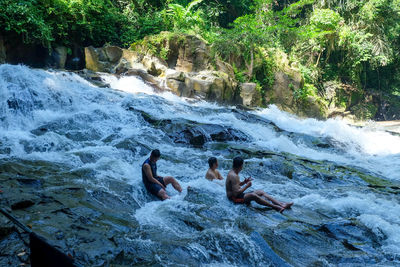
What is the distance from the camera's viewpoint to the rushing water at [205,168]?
360 cm

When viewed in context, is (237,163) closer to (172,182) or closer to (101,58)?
(172,182)

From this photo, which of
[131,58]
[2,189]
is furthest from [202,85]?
[2,189]

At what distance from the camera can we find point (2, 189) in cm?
393

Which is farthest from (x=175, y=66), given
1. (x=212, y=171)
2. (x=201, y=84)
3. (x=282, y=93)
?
(x=212, y=171)

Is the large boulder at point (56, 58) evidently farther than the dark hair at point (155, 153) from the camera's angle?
Yes

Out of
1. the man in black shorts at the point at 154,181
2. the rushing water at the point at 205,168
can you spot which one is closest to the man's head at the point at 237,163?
the rushing water at the point at 205,168

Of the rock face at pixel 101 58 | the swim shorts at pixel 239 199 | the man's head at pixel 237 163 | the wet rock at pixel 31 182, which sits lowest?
the swim shorts at pixel 239 199

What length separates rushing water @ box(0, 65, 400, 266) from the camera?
360 cm

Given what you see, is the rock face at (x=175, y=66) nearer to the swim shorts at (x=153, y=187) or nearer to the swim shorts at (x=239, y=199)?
the swim shorts at (x=153, y=187)

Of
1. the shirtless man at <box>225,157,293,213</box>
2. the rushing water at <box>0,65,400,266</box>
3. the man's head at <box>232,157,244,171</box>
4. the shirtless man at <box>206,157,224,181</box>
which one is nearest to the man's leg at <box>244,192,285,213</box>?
the shirtless man at <box>225,157,293,213</box>

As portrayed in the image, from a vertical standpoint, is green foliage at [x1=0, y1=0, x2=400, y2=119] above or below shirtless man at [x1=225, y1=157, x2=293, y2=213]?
above

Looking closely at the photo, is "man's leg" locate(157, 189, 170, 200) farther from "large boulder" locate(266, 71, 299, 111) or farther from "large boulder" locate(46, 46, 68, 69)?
"large boulder" locate(266, 71, 299, 111)

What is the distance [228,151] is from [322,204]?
11.0ft

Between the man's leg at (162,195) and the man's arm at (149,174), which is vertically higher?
the man's arm at (149,174)
